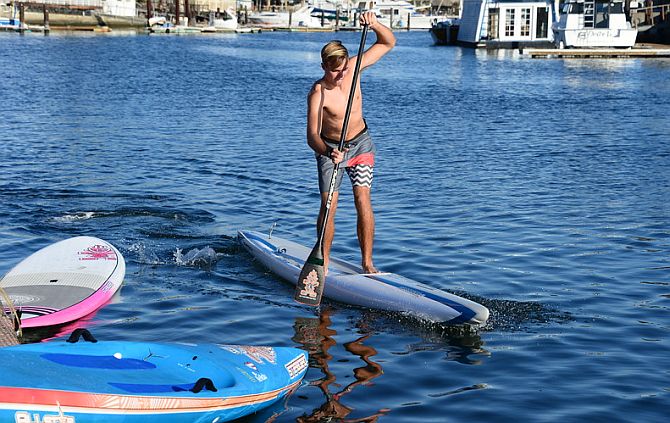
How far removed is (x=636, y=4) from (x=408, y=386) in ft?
229

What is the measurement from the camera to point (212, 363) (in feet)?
21.6

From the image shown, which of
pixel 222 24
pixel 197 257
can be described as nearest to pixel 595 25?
pixel 222 24

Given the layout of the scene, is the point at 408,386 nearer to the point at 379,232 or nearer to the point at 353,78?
the point at 353,78

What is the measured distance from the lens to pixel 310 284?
354 inches

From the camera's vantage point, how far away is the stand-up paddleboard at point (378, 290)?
332 inches

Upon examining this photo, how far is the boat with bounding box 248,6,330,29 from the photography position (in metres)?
110

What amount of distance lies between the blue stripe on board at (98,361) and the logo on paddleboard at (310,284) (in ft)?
9.10

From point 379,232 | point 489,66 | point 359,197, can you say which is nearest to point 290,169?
point 379,232

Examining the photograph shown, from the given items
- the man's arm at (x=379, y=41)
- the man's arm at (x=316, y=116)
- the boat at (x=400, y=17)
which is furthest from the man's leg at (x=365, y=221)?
the boat at (x=400, y=17)

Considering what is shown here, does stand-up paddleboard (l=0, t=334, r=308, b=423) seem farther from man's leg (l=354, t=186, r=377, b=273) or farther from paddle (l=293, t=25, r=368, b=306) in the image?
man's leg (l=354, t=186, r=377, b=273)

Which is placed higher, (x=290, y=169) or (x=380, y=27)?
(x=380, y=27)

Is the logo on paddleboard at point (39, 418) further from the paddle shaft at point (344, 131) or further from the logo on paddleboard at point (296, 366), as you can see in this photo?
the paddle shaft at point (344, 131)

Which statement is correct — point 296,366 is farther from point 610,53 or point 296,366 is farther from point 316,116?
point 610,53

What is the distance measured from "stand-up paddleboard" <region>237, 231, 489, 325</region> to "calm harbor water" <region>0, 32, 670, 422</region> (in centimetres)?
14
